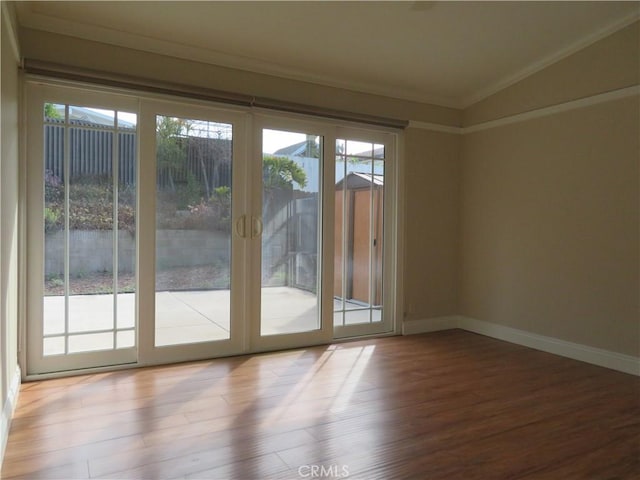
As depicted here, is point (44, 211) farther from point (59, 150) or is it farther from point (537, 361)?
point (537, 361)

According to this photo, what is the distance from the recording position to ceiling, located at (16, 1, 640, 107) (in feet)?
9.87

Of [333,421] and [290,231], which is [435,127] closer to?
[290,231]

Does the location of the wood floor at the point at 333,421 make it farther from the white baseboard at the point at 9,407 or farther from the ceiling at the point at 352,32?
the ceiling at the point at 352,32

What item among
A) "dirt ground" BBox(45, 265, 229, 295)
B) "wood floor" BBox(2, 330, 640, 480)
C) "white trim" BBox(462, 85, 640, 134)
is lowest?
"wood floor" BBox(2, 330, 640, 480)

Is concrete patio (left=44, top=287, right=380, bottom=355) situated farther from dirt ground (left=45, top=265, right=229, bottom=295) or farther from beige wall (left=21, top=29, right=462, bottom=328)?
beige wall (left=21, top=29, right=462, bottom=328)

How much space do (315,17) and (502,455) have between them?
2974 millimetres

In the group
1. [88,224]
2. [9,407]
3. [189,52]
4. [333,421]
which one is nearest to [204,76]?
[189,52]

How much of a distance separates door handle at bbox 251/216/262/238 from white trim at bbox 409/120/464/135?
1928 mm

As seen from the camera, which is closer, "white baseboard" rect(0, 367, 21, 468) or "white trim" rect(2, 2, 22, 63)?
"white baseboard" rect(0, 367, 21, 468)

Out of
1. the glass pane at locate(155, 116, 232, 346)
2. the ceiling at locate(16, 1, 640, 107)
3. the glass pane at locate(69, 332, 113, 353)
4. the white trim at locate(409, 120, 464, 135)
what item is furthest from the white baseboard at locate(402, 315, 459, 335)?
the glass pane at locate(69, 332, 113, 353)

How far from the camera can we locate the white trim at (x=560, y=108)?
11.4 ft

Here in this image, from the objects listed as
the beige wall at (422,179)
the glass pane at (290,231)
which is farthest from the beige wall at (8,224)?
the glass pane at (290,231)

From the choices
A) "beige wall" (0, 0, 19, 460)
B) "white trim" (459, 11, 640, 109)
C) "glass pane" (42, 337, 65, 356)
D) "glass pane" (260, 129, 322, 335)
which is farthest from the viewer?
"glass pane" (260, 129, 322, 335)

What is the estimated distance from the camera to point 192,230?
139 inches
